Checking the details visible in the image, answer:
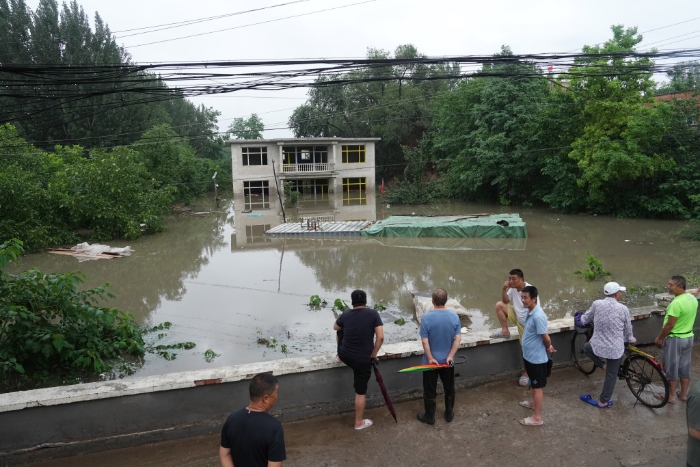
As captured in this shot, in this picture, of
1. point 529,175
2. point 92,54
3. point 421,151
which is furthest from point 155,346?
point 92,54

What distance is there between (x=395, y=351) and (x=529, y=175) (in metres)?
28.1

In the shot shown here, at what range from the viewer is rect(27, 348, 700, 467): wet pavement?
12.4 ft

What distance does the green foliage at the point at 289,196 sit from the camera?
34.4 m

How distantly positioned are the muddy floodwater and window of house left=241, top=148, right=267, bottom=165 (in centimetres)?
1309

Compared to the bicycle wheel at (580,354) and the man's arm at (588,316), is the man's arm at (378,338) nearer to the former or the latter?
the man's arm at (588,316)

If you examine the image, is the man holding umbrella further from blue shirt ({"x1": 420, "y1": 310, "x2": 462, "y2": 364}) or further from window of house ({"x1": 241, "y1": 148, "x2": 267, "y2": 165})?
window of house ({"x1": 241, "y1": 148, "x2": 267, "y2": 165})

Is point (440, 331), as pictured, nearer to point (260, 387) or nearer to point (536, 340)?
point (536, 340)

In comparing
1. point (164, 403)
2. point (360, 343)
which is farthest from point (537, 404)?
point (164, 403)

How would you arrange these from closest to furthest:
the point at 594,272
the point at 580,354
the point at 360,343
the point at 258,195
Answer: the point at 360,343 < the point at 580,354 < the point at 594,272 < the point at 258,195

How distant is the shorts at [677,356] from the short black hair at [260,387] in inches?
165

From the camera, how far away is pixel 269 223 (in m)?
26.0

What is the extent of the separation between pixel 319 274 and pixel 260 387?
11.6m

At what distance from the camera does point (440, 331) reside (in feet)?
14.0

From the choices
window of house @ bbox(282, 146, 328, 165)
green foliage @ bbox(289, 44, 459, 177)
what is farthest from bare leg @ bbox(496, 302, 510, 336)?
green foliage @ bbox(289, 44, 459, 177)
